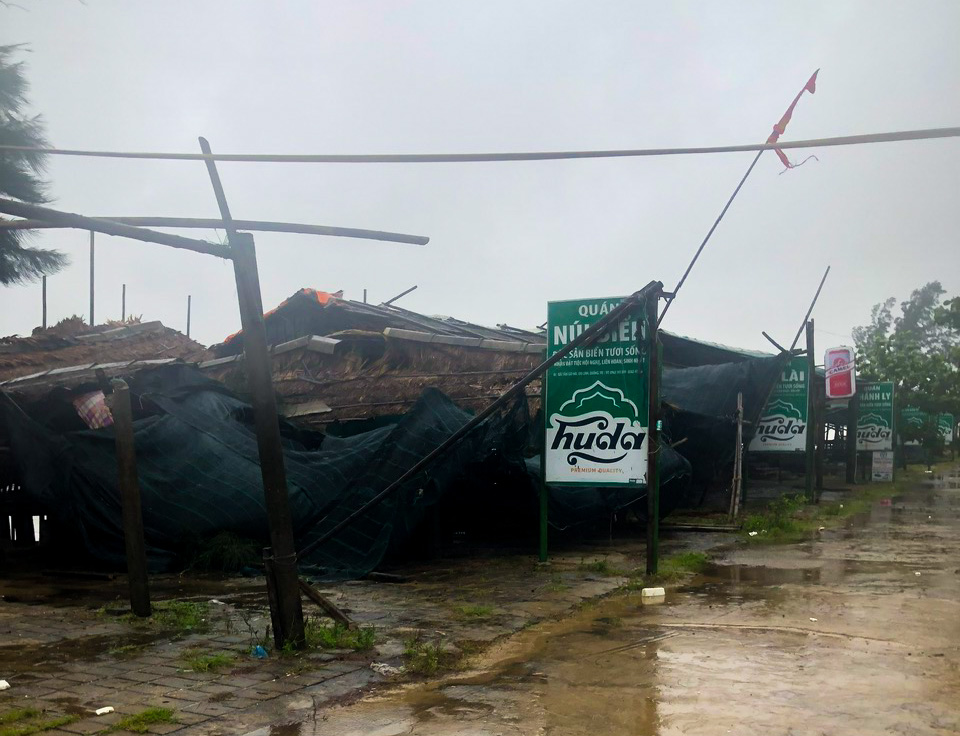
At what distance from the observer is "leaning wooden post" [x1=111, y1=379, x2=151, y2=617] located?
25.8ft

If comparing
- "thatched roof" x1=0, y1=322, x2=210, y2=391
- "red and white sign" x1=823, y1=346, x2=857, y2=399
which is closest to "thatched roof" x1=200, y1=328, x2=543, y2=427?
"thatched roof" x1=0, y1=322, x2=210, y2=391

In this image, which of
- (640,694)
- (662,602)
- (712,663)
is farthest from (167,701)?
(662,602)

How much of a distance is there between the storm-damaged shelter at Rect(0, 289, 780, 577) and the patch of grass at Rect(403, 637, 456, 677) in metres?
3.54

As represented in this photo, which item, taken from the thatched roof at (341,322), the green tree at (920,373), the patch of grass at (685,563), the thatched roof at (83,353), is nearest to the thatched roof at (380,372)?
the thatched roof at (341,322)

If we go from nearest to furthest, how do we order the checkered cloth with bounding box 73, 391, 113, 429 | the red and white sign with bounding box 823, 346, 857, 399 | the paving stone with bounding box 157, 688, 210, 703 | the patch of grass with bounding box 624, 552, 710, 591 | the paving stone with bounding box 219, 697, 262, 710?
the paving stone with bounding box 219, 697, 262, 710 → the paving stone with bounding box 157, 688, 210, 703 → the patch of grass with bounding box 624, 552, 710, 591 → the checkered cloth with bounding box 73, 391, 113, 429 → the red and white sign with bounding box 823, 346, 857, 399

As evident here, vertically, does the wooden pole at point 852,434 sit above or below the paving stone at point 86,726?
above

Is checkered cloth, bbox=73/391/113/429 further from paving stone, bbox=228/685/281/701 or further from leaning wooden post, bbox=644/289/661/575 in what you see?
paving stone, bbox=228/685/281/701

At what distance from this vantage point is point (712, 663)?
21.1 ft

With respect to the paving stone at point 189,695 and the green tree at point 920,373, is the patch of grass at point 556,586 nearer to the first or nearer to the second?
the paving stone at point 189,695

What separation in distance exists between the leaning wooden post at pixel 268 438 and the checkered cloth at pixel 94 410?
5.95 meters

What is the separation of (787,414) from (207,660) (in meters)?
15.1

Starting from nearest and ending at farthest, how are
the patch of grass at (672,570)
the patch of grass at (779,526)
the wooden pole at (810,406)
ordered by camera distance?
the patch of grass at (672,570), the patch of grass at (779,526), the wooden pole at (810,406)

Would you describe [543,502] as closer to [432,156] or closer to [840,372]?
[432,156]

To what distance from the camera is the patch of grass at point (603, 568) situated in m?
10.6
